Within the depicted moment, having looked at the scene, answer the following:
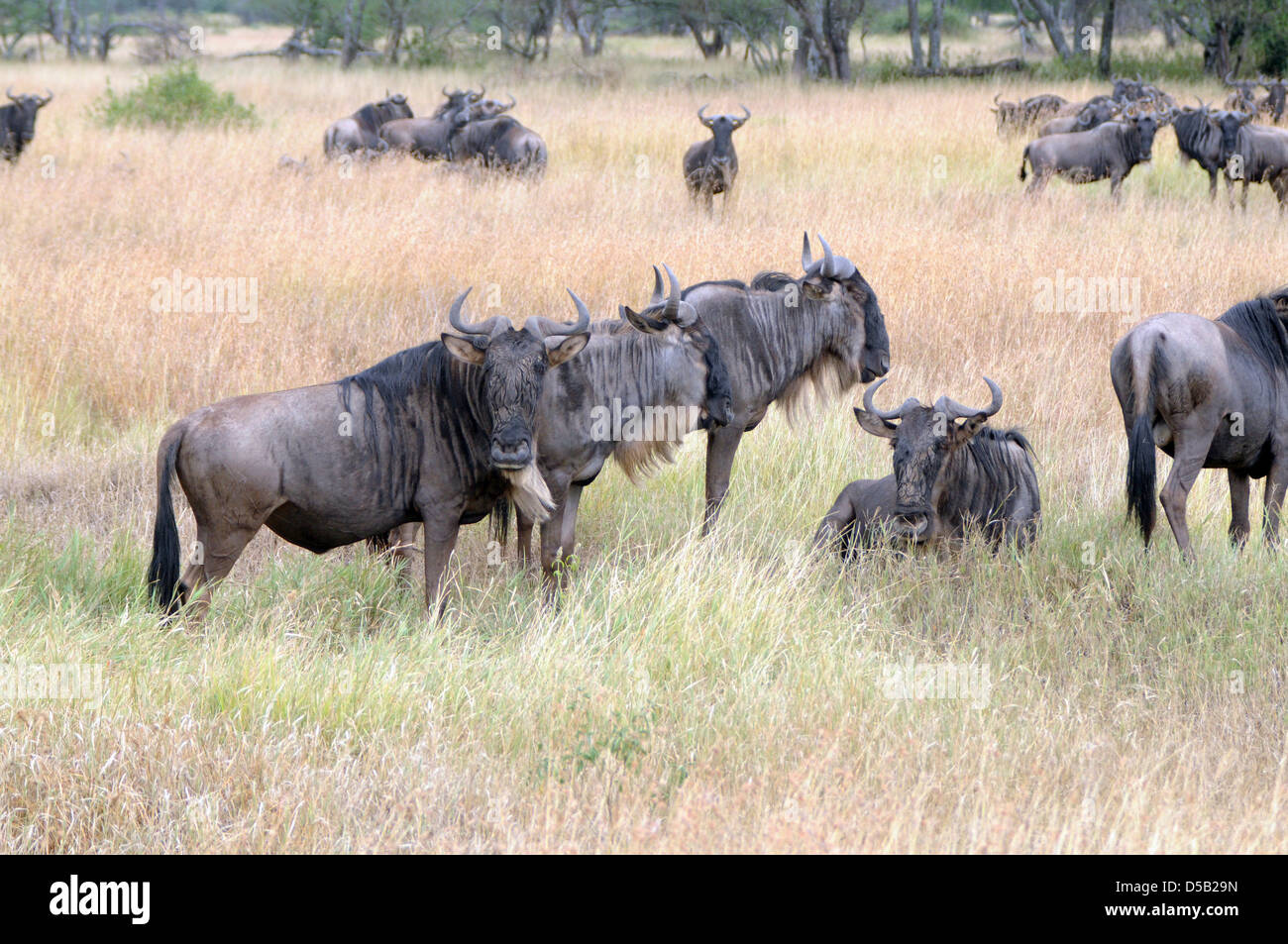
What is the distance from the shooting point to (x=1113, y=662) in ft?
15.6

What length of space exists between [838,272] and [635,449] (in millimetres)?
1470

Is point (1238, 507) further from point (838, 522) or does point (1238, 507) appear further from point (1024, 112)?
point (1024, 112)

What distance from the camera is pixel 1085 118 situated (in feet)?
57.8

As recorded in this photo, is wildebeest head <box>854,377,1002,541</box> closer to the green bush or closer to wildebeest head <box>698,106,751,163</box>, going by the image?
wildebeest head <box>698,106,751,163</box>

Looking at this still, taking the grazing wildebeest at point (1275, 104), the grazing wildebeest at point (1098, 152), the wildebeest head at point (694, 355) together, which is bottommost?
the wildebeest head at point (694, 355)

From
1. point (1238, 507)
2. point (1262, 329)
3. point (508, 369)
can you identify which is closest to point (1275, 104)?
point (1262, 329)

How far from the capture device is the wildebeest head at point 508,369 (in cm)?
461

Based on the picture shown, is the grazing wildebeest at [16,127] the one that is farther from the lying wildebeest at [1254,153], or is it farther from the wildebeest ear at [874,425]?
the lying wildebeest at [1254,153]

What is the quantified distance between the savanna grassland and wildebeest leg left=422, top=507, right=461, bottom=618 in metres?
0.15

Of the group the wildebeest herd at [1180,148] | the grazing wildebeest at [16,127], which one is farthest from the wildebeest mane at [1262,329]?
the grazing wildebeest at [16,127]

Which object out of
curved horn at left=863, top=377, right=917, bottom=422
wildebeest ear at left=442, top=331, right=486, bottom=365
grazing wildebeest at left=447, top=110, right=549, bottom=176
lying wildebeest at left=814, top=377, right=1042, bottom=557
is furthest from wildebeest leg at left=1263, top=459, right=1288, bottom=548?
grazing wildebeest at left=447, top=110, right=549, bottom=176

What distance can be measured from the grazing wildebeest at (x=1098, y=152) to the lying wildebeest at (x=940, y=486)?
9.67 m

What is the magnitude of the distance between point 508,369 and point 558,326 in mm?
452

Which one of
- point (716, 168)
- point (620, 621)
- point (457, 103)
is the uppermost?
point (457, 103)
